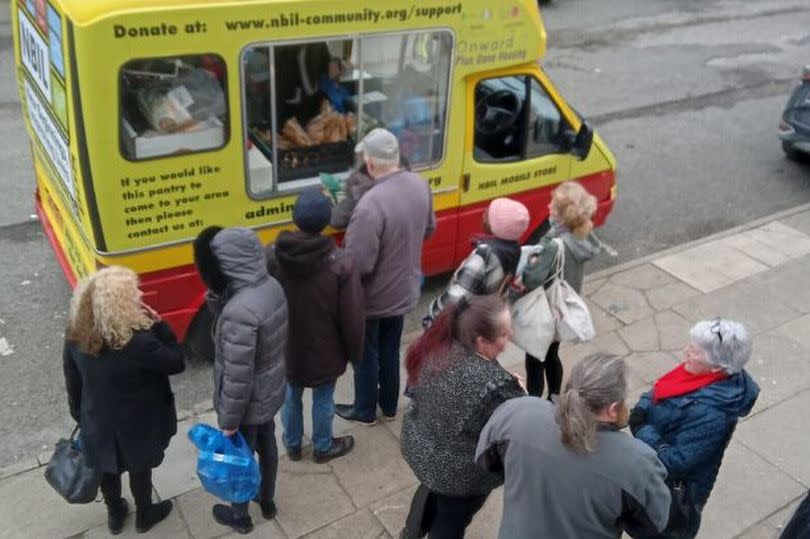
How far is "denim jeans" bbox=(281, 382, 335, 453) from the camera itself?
4.61m

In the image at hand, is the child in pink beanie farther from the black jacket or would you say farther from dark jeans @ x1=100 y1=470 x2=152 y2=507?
dark jeans @ x1=100 y1=470 x2=152 y2=507

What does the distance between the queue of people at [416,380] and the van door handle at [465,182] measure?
105cm

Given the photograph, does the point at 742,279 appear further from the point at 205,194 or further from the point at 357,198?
the point at 205,194

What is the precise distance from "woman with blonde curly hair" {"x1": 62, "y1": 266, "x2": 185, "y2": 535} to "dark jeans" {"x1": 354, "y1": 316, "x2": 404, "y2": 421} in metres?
1.28

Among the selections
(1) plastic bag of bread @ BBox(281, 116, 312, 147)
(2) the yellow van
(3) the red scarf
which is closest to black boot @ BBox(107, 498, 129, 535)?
(2) the yellow van

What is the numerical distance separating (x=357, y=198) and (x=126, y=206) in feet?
4.21

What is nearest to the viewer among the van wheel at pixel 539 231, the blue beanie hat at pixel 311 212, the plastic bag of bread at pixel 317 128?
the blue beanie hat at pixel 311 212

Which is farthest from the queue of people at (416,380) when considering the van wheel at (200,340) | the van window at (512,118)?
the van window at (512,118)

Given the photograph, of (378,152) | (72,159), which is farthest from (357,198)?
(72,159)

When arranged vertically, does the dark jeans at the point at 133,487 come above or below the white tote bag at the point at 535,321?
below

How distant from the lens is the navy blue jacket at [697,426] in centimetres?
336

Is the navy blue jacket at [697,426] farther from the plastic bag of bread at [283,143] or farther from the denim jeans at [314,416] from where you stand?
the plastic bag of bread at [283,143]

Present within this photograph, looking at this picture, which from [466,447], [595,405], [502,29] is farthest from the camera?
[502,29]

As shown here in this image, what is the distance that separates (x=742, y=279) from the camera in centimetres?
718
